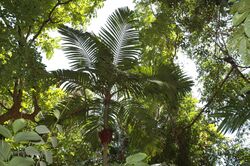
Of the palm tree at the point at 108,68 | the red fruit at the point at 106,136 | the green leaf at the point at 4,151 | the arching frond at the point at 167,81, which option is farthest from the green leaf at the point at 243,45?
the palm tree at the point at 108,68

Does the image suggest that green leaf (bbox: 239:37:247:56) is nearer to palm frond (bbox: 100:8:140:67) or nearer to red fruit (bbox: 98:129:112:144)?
red fruit (bbox: 98:129:112:144)

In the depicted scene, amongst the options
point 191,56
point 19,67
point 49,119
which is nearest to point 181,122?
point 191,56

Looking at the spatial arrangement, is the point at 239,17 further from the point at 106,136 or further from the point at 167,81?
the point at 167,81

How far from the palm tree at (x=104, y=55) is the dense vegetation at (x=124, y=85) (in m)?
0.02

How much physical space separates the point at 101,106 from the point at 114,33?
4.54ft

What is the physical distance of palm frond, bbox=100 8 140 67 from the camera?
266 inches

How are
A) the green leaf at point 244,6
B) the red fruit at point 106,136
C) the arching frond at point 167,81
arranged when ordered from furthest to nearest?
the arching frond at point 167,81 < the red fruit at point 106,136 < the green leaf at point 244,6

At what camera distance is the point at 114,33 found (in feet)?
22.2

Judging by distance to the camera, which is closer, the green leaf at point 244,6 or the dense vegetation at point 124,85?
the green leaf at point 244,6

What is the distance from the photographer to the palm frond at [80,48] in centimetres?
663

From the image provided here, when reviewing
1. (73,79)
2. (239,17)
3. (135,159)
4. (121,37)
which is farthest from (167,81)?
(239,17)

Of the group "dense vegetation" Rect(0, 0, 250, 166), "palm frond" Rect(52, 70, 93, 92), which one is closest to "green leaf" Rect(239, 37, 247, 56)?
"dense vegetation" Rect(0, 0, 250, 166)

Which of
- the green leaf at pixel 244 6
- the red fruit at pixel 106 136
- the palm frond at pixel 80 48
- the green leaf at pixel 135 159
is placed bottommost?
the green leaf at pixel 135 159

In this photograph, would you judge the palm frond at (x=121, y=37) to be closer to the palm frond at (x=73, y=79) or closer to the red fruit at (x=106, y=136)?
the palm frond at (x=73, y=79)
